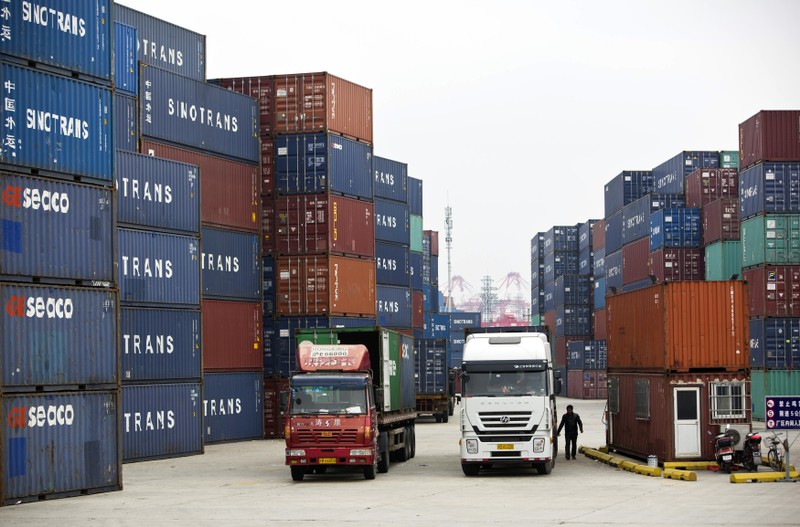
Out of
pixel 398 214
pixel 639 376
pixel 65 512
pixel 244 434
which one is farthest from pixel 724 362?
pixel 398 214

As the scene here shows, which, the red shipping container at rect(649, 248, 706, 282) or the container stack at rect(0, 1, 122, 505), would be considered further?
the red shipping container at rect(649, 248, 706, 282)

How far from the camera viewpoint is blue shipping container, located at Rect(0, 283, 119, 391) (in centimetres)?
2784

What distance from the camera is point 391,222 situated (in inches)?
2854

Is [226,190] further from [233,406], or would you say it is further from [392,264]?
[392,264]

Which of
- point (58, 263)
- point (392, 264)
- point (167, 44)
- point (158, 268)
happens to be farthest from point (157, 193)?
point (392, 264)

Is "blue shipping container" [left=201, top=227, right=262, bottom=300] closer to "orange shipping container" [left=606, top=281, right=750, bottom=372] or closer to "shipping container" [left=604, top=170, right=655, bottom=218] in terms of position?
"orange shipping container" [left=606, top=281, right=750, bottom=372]

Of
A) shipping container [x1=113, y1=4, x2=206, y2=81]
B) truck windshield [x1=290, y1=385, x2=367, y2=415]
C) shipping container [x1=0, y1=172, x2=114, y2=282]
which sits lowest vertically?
truck windshield [x1=290, y1=385, x2=367, y2=415]

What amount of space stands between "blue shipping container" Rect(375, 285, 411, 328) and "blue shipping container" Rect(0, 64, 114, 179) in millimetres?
37356

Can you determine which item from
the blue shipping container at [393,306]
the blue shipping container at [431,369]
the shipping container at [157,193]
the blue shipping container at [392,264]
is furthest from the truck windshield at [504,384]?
the blue shipping container at [392,264]

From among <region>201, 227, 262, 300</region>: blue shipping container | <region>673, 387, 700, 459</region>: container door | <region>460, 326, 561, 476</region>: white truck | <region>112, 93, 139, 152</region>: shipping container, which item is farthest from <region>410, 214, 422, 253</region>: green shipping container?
<region>673, 387, 700, 459</region>: container door

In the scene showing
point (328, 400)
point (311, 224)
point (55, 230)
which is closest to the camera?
point (55, 230)

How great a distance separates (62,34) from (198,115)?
18114 millimetres

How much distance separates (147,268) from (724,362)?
62.1 feet

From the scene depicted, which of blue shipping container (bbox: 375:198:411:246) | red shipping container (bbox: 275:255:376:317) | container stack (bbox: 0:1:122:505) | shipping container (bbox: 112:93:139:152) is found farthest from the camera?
blue shipping container (bbox: 375:198:411:246)
